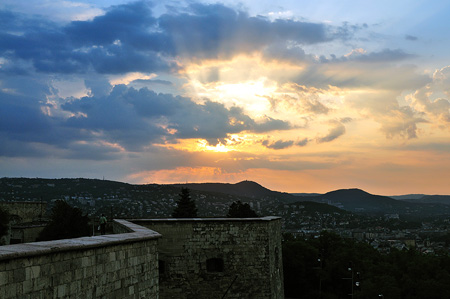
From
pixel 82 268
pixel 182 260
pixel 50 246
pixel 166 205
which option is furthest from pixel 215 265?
pixel 166 205

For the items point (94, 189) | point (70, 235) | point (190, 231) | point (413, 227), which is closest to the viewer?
point (190, 231)

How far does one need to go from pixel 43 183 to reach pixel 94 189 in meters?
16.6

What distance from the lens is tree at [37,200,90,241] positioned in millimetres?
34594

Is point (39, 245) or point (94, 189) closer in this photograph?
point (39, 245)

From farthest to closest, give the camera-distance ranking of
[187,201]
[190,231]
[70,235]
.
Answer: [187,201] → [70,235] → [190,231]

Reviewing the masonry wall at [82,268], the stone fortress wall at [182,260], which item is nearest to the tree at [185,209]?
the stone fortress wall at [182,260]

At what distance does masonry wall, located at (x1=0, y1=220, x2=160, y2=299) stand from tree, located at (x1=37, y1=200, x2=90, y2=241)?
25.3 m

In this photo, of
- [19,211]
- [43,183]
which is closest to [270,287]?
[19,211]

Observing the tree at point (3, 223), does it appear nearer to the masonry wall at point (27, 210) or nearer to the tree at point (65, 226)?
the tree at point (65, 226)

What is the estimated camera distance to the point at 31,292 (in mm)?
6609

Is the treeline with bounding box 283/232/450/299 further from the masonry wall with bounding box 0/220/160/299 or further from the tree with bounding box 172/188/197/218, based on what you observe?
the masonry wall with bounding box 0/220/160/299

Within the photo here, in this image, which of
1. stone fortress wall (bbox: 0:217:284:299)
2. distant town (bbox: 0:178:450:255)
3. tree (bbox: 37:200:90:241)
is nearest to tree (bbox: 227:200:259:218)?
tree (bbox: 37:200:90:241)

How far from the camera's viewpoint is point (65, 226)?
→ 35.2 metres

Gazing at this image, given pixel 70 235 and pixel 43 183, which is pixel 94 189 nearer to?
pixel 43 183
